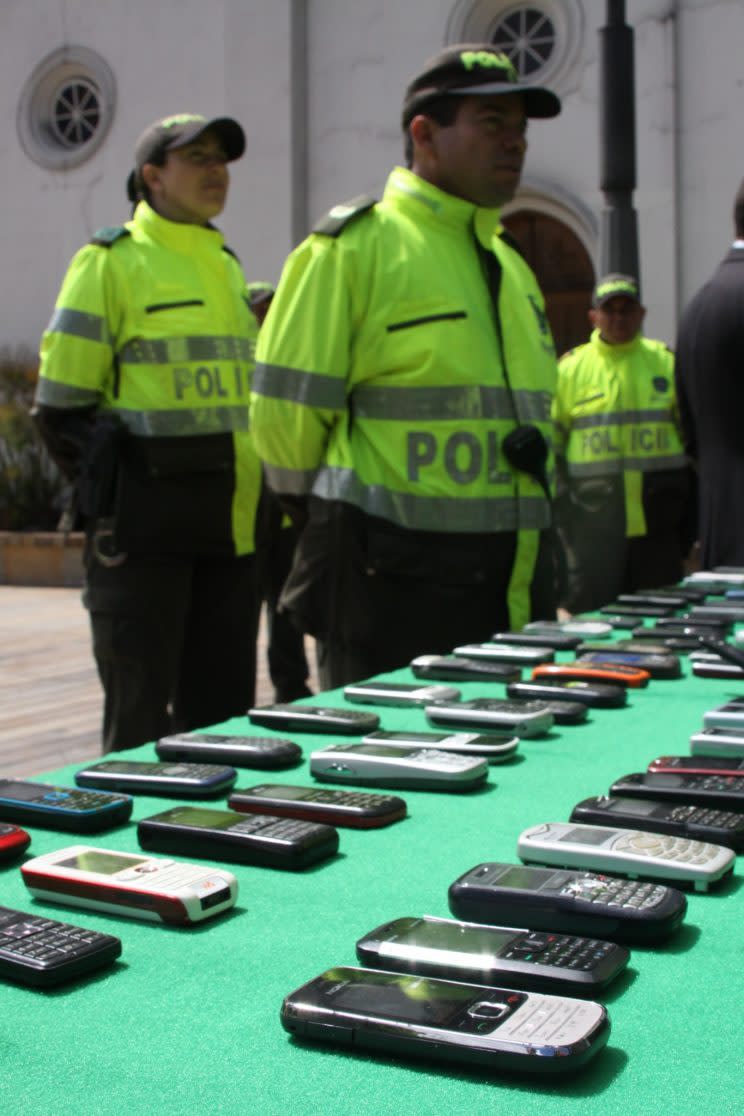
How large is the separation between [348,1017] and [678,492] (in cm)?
519

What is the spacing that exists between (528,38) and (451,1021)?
1153cm

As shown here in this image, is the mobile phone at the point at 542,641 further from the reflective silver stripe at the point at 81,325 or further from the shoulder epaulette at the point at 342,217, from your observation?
the reflective silver stripe at the point at 81,325

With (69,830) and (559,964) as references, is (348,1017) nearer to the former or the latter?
(559,964)

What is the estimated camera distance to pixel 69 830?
1360 millimetres

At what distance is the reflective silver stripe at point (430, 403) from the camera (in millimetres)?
2969

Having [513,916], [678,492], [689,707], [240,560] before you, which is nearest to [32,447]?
[678,492]

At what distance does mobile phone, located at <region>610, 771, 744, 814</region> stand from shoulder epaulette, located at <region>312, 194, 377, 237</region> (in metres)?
1.78

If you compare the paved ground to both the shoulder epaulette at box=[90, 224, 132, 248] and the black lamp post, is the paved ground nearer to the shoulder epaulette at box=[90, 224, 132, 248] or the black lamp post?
the shoulder epaulette at box=[90, 224, 132, 248]

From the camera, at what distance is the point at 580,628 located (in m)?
2.68

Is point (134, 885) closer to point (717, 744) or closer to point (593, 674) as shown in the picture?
point (717, 744)

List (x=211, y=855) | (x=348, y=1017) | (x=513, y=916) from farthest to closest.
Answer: (x=211, y=855), (x=513, y=916), (x=348, y=1017)

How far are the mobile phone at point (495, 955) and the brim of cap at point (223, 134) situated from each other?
2944 millimetres

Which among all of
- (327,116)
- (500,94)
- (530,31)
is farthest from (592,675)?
(327,116)

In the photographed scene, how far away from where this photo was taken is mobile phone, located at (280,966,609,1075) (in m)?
0.85
